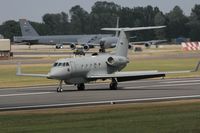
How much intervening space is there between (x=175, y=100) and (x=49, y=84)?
1797 cm

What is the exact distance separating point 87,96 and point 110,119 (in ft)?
42.0

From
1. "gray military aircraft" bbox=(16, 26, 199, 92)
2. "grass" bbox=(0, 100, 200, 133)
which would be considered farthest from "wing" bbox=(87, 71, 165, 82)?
"grass" bbox=(0, 100, 200, 133)

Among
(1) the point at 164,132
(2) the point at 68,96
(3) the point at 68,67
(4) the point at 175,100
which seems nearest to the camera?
(1) the point at 164,132

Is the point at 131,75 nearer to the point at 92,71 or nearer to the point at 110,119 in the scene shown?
the point at 92,71

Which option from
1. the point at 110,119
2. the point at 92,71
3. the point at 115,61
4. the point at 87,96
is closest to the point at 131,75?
the point at 115,61

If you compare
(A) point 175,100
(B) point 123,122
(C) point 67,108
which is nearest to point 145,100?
(A) point 175,100

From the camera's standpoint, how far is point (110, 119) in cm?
2302

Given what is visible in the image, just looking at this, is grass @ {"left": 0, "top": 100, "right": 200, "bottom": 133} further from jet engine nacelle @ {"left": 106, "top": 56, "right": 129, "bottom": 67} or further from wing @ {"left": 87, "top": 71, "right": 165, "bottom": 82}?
jet engine nacelle @ {"left": 106, "top": 56, "right": 129, "bottom": 67}

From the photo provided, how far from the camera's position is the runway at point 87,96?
1247 inches

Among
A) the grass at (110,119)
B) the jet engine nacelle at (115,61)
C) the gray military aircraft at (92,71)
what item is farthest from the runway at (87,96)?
the grass at (110,119)

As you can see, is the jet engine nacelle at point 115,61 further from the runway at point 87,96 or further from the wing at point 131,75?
the runway at point 87,96

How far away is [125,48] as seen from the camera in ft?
148

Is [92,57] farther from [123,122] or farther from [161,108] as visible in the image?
[123,122]

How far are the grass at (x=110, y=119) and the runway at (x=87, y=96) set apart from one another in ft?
11.3
